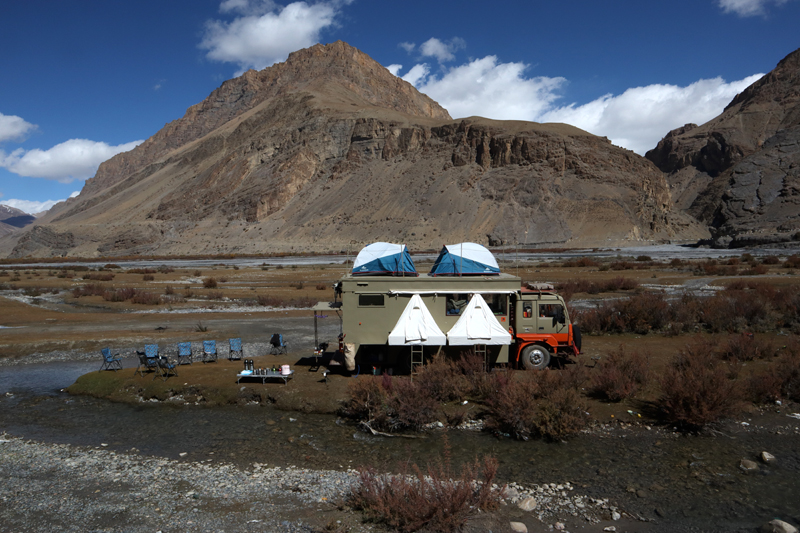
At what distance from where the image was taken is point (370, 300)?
1400cm

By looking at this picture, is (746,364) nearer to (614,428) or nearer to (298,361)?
(614,428)

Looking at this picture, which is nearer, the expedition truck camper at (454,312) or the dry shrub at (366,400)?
the dry shrub at (366,400)

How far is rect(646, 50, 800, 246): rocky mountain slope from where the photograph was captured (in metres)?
104

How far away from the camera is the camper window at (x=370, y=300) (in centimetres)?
1398

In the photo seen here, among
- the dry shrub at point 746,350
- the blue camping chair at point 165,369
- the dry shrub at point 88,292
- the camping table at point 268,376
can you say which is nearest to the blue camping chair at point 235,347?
the blue camping chair at point 165,369

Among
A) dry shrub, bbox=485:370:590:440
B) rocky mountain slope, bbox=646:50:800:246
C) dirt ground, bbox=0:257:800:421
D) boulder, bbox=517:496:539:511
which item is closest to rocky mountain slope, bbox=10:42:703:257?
rocky mountain slope, bbox=646:50:800:246

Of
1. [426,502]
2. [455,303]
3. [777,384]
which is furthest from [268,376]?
[777,384]

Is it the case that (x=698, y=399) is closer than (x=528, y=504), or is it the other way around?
(x=528, y=504)

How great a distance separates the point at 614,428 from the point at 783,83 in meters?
235

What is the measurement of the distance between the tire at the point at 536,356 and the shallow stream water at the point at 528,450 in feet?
10.4

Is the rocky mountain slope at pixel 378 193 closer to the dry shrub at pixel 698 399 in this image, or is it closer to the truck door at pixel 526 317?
the truck door at pixel 526 317

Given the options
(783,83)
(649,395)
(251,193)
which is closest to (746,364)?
(649,395)

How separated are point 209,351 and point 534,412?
445 inches

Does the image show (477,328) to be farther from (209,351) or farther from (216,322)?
(216,322)
